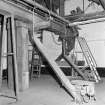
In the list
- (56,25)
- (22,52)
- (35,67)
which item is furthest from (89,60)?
(35,67)

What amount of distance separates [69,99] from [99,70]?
398cm

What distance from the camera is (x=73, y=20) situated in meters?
6.61

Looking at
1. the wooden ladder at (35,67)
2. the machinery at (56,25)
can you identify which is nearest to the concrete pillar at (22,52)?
the machinery at (56,25)

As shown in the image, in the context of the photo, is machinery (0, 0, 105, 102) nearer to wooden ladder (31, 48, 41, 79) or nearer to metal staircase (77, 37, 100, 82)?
metal staircase (77, 37, 100, 82)

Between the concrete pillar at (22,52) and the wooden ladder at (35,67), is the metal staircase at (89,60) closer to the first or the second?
Result: the wooden ladder at (35,67)

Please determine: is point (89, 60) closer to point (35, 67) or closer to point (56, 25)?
point (56, 25)

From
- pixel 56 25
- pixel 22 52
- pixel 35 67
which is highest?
pixel 56 25

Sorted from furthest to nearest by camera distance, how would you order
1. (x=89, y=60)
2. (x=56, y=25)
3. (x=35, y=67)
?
(x=35, y=67)
(x=89, y=60)
(x=56, y=25)

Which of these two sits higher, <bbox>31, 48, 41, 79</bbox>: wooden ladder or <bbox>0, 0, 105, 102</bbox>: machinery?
<bbox>0, 0, 105, 102</bbox>: machinery

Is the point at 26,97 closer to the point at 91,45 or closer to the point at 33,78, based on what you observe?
the point at 33,78

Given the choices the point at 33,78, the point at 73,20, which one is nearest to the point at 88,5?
the point at 73,20

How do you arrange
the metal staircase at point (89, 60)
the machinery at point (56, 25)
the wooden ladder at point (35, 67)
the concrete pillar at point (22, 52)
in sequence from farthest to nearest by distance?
the wooden ladder at point (35, 67) → the metal staircase at point (89, 60) → the concrete pillar at point (22, 52) → the machinery at point (56, 25)

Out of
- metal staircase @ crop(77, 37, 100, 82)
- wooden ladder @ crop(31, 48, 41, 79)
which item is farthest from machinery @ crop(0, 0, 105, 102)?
wooden ladder @ crop(31, 48, 41, 79)

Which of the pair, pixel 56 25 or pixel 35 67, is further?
pixel 35 67
